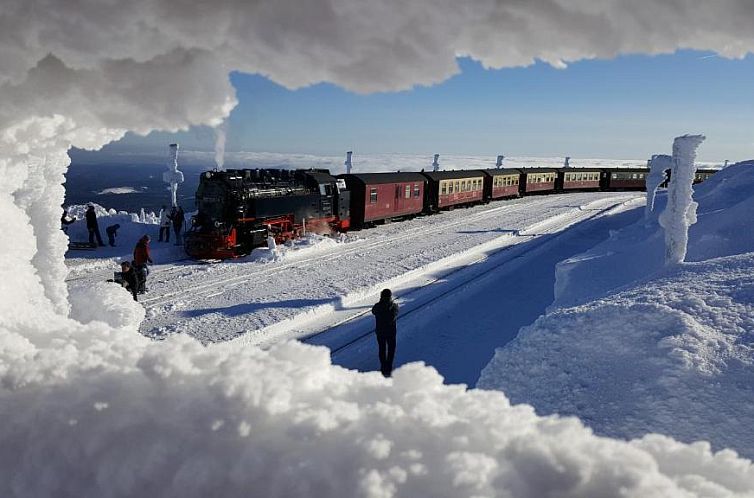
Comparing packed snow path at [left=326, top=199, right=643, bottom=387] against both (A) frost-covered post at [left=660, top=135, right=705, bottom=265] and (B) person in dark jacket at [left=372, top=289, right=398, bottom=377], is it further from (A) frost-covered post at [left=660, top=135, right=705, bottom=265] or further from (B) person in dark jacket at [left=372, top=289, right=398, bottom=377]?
(A) frost-covered post at [left=660, top=135, right=705, bottom=265]

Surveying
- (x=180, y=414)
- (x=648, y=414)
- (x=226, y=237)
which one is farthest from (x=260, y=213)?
(x=180, y=414)

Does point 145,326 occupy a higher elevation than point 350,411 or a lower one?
lower

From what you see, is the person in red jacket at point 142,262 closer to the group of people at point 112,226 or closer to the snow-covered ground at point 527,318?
the snow-covered ground at point 527,318

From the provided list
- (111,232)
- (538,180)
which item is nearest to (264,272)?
(111,232)

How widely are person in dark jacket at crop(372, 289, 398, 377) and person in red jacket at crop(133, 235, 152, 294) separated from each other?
21.6ft

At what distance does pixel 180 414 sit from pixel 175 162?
1886 centimetres

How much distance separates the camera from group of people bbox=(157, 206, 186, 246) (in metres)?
18.8

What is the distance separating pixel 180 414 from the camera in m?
2.09

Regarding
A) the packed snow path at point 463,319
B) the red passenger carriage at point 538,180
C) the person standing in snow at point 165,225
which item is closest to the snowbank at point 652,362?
the packed snow path at point 463,319

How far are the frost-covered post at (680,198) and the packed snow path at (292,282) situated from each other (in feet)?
22.4

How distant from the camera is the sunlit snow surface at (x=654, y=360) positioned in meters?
5.11

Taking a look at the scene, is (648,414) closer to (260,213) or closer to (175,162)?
(260,213)

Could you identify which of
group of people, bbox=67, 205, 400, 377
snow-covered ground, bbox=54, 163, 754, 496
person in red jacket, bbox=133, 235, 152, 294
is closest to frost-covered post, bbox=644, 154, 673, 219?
snow-covered ground, bbox=54, 163, 754, 496

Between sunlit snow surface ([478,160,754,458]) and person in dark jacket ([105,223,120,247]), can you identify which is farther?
person in dark jacket ([105,223,120,247])
